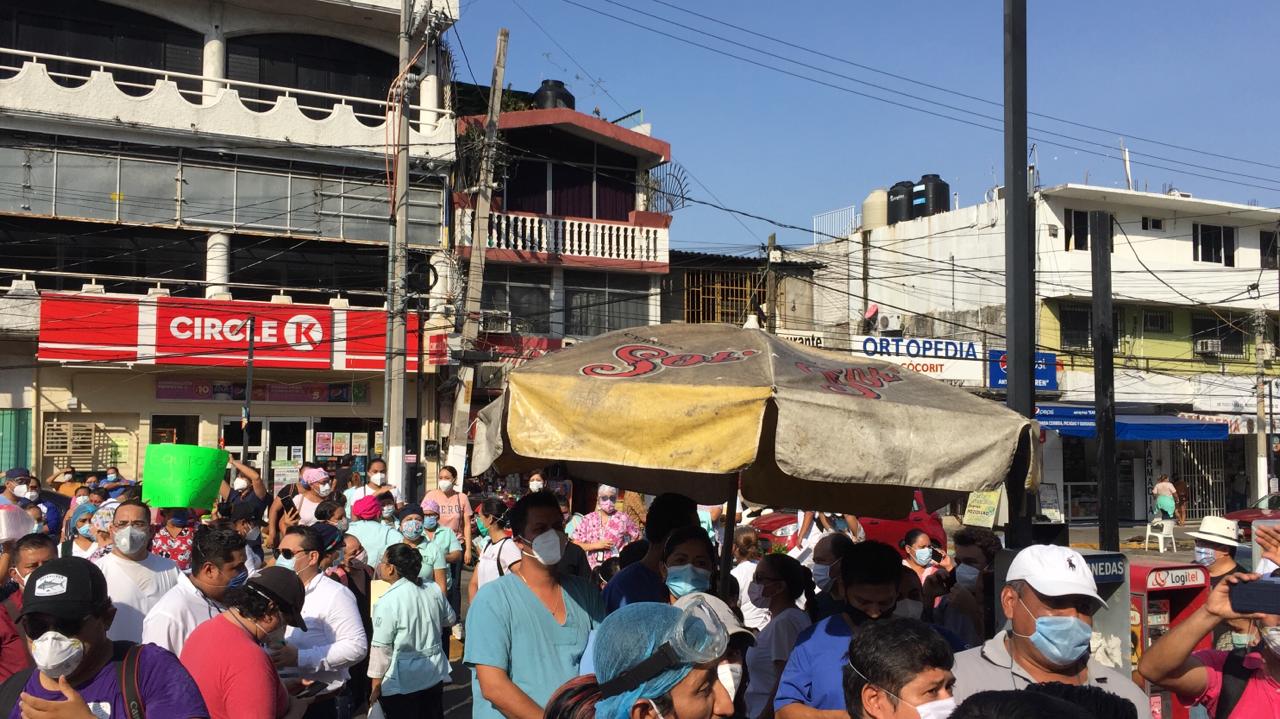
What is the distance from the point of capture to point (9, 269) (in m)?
21.6

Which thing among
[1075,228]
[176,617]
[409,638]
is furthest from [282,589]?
[1075,228]

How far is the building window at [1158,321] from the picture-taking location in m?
33.7

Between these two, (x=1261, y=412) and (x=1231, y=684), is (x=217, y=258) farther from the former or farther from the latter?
(x=1261, y=412)

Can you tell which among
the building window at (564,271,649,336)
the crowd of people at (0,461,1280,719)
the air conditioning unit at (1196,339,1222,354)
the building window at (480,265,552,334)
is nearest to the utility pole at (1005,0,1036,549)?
the crowd of people at (0,461,1280,719)

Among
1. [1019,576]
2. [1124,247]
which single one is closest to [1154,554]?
[1124,247]

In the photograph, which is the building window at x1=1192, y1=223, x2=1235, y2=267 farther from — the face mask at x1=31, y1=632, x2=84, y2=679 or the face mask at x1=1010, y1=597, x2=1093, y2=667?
the face mask at x1=31, y1=632, x2=84, y2=679

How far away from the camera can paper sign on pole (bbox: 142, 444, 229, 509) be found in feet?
25.3

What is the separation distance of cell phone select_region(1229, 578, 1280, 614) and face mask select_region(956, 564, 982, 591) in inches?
124

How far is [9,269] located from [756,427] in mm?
22307

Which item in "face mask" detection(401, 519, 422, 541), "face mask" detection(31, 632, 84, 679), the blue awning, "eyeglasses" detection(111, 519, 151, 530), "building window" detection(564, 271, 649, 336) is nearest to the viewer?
"face mask" detection(31, 632, 84, 679)

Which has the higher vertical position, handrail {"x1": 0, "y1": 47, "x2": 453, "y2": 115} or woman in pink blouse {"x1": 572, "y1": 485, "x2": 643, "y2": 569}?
handrail {"x1": 0, "y1": 47, "x2": 453, "y2": 115}

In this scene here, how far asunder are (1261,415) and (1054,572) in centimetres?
3445

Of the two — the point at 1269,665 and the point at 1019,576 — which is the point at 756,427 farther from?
the point at 1269,665

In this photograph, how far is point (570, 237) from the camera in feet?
89.1
